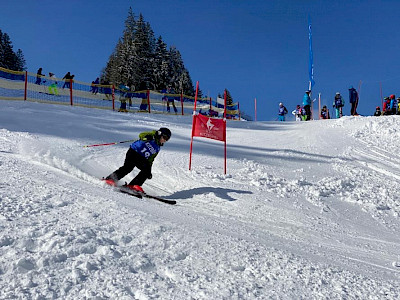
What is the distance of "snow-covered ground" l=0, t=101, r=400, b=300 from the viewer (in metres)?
2.05

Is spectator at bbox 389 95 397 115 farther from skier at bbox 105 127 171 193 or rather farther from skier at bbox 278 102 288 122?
skier at bbox 105 127 171 193

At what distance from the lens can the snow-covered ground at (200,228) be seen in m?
2.05

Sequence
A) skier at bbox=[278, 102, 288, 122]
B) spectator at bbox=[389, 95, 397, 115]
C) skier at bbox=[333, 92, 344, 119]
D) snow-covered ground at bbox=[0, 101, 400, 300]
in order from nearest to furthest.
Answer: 1. snow-covered ground at bbox=[0, 101, 400, 300]
2. spectator at bbox=[389, 95, 397, 115]
3. skier at bbox=[333, 92, 344, 119]
4. skier at bbox=[278, 102, 288, 122]

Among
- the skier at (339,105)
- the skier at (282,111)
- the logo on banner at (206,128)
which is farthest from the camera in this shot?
the skier at (282,111)

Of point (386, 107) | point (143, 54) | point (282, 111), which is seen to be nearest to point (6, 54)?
point (143, 54)

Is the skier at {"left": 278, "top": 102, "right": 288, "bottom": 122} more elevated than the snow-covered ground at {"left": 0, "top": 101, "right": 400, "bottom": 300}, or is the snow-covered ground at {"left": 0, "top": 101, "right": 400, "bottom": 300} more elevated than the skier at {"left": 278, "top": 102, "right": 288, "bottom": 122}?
the skier at {"left": 278, "top": 102, "right": 288, "bottom": 122}

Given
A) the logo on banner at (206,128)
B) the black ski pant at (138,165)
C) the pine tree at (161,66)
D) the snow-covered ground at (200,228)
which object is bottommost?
the snow-covered ground at (200,228)

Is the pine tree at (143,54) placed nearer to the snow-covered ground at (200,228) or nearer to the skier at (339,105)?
the skier at (339,105)

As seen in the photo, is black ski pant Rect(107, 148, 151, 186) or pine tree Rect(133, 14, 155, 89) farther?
pine tree Rect(133, 14, 155, 89)

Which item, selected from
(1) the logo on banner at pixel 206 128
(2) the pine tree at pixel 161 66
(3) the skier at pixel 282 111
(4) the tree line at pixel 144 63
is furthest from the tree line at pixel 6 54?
(1) the logo on banner at pixel 206 128

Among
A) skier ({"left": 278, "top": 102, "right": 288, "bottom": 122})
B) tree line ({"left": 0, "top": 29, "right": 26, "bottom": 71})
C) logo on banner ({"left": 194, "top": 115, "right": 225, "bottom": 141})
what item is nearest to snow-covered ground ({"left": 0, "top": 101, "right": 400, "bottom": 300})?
logo on banner ({"left": 194, "top": 115, "right": 225, "bottom": 141})

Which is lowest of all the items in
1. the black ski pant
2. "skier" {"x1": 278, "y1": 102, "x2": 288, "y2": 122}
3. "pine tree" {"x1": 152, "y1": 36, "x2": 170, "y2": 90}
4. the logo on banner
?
the black ski pant

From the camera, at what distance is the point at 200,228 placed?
321 centimetres

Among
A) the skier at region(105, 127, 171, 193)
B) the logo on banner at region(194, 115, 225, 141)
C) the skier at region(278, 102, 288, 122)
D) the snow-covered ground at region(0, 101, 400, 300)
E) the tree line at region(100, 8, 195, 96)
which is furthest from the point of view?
the tree line at region(100, 8, 195, 96)
